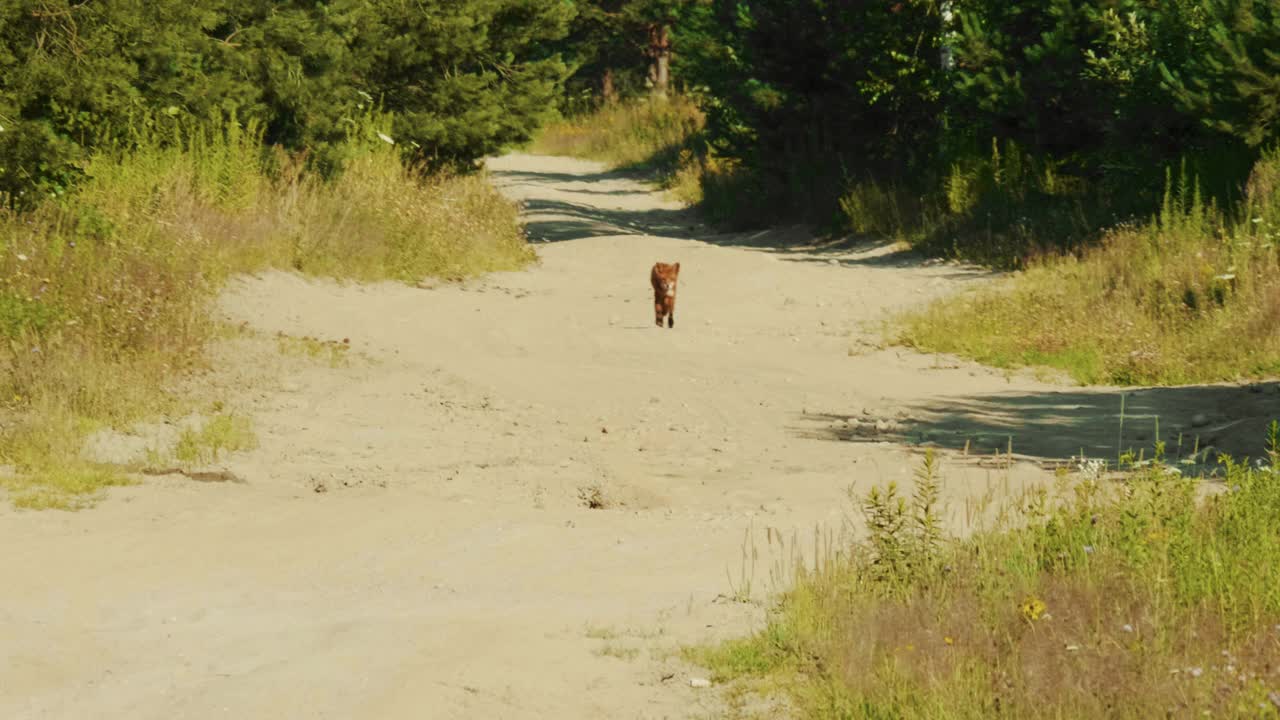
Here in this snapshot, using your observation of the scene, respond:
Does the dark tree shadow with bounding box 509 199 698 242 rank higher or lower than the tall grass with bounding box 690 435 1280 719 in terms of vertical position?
higher

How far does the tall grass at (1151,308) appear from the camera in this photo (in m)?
11.9

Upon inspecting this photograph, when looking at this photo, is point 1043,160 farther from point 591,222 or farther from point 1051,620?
point 1051,620

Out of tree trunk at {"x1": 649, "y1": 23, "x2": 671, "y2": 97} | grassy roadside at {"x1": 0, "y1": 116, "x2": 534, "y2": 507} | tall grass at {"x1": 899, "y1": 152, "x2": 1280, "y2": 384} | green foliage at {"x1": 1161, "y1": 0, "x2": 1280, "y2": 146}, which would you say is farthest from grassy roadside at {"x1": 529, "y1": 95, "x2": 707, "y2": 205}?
tall grass at {"x1": 899, "y1": 152, "x2": 1280, "y2": 384}

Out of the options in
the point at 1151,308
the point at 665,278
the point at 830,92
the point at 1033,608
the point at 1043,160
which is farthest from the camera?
the point at 830,92

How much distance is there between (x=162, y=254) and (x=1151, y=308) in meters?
8.36

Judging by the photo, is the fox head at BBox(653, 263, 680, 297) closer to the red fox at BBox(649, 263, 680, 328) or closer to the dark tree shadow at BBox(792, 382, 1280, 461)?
the red fox at BBox(649, 263, 680, 328)

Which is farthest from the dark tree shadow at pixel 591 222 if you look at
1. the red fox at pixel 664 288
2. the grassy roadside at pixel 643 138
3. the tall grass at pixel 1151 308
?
the tall grass at pixel 1151 308

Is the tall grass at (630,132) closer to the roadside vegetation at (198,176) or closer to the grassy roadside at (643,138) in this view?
the grassy roadside at (643,138)

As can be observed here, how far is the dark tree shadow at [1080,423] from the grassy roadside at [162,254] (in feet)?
14.7

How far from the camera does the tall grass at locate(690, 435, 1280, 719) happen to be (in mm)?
4367

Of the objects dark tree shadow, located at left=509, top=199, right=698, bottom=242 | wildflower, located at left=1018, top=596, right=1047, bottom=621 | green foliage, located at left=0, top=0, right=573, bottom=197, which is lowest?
wildflower, located at left=1018, top=596, right=1047, bottom=621

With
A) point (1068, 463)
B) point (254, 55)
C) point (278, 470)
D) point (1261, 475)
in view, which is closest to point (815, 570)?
point (1261, 475)

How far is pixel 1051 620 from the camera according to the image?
484 centimetres

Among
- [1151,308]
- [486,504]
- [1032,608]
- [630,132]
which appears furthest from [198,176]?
[630,132]
